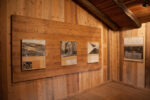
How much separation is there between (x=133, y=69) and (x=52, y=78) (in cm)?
281

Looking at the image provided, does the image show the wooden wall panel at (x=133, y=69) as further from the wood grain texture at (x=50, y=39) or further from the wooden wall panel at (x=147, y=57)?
the wood grain texture at (x=50, y=39)

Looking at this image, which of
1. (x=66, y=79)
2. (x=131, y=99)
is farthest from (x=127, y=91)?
(x=66, y=79)

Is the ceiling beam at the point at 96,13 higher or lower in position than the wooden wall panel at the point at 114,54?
higher

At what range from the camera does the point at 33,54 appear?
2275 mm

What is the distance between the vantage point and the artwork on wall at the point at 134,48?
3379 millimetres

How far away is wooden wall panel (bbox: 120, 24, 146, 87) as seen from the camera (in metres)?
3.36

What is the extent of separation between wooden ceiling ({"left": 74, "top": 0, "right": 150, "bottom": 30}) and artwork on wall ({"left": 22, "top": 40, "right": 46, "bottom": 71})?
175cm

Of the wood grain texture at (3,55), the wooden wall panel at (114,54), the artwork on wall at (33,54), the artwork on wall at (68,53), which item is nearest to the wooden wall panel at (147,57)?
the wooden wall panel at (114,54)

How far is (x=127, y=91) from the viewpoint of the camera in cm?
327

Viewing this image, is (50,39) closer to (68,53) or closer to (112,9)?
(68,53)

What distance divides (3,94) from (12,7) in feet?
5.77

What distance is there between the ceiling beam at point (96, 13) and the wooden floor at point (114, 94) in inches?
88.5

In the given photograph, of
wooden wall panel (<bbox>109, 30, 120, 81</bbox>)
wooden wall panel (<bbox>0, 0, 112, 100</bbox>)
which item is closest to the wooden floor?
wooden wall panel (<bbox>0, 0, 112, 100</bbox>)

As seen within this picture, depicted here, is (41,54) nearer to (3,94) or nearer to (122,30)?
(3,94)
